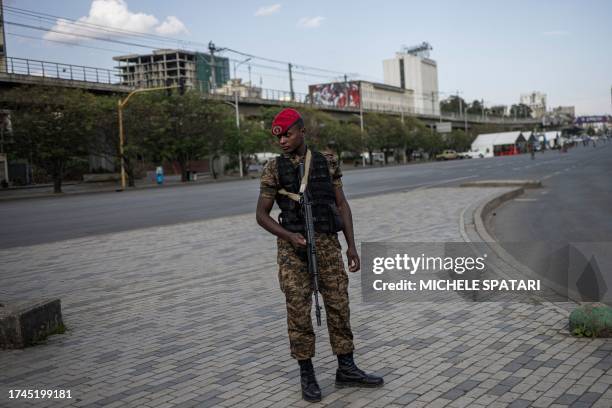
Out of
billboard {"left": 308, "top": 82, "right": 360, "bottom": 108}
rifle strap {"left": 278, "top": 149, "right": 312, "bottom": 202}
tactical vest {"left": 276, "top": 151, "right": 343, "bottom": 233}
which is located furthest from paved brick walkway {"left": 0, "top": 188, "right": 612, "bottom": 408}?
billboard {"left": 308, "top": 82, "right": 360, "bottom": 108}

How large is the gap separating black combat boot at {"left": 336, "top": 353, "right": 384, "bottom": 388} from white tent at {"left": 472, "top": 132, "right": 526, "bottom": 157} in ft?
353

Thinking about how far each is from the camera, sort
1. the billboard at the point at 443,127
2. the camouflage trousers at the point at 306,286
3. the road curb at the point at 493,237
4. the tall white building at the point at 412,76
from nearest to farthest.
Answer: the camouflage trousers at the point at 306,286, the road curb at the point at 493,237, the billboard at the point at 443,127, the tall white building at the point at 412,76

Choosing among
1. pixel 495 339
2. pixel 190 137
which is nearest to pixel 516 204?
pixel 495 339

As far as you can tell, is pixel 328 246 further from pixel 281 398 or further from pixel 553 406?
pixel 553 406

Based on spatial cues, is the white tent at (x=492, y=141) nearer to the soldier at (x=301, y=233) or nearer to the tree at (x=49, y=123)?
the tree at (x=49, y=123)

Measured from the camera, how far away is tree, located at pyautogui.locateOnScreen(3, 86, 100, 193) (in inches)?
1555

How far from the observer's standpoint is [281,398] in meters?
4.28

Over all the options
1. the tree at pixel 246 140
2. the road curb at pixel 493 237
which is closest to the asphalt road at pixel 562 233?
the road curb at pixel 493 237

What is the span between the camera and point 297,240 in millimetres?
4133

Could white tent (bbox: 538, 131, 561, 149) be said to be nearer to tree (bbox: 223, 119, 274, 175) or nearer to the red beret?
tree (bbox: 223, 119, 274, 175)

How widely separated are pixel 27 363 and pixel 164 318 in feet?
5.20

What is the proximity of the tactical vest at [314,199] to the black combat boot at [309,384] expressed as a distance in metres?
0.88

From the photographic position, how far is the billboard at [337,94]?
128 metres

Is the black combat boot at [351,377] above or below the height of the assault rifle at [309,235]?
A: below
